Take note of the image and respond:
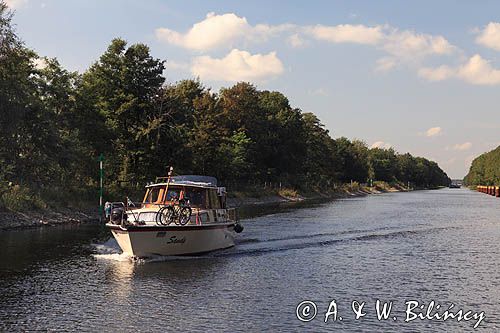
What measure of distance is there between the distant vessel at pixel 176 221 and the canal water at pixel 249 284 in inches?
28.4

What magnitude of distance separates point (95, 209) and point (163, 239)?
25.7 meters

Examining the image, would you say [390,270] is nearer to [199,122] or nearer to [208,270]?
[208,270]

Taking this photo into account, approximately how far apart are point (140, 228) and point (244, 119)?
81.1 meters

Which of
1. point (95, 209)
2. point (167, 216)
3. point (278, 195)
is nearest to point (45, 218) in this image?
point (95, 209)

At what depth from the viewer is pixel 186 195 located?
29.8 metres

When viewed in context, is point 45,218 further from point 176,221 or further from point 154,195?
point 176,221

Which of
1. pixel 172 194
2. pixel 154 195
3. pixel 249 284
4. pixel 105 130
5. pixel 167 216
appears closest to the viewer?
pixel 249 284

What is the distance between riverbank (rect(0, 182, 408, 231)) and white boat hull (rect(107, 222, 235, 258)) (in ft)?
53.3

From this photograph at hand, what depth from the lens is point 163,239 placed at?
26.2 metres

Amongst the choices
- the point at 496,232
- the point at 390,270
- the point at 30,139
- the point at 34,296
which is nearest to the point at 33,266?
the point at 34,296

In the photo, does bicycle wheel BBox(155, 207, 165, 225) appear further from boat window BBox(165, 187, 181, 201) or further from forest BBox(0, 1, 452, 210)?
forest BBox(0, 1, 452, 210)

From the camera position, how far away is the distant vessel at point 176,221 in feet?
85.0

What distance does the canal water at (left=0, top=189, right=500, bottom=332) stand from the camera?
16156 mm

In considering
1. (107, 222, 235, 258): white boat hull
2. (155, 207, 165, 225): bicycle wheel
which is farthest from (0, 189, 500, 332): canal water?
(155, 207, 165, 225): bicycle wheel
